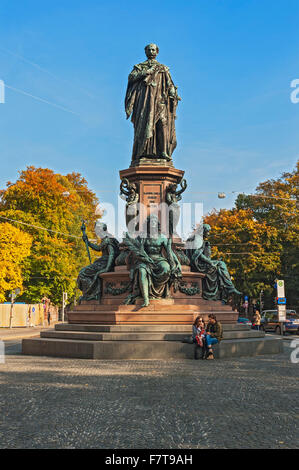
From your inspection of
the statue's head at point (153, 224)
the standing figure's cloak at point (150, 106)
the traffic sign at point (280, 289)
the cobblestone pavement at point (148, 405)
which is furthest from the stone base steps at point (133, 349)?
the traffic sign at point (280, 289)

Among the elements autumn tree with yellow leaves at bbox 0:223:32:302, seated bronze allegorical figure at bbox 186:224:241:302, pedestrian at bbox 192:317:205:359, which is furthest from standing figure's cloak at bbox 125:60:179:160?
autumn tree with yellow leaves at bbox 0:223:32:302

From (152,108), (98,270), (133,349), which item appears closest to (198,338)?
(133,349)

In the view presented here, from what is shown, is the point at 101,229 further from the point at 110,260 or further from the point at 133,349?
the point at 133,349

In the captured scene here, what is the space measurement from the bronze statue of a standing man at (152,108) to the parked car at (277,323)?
17.0 m

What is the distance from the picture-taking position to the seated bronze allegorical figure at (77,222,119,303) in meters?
17.3

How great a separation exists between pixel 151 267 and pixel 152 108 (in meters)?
6.46

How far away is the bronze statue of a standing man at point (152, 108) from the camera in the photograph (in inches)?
759

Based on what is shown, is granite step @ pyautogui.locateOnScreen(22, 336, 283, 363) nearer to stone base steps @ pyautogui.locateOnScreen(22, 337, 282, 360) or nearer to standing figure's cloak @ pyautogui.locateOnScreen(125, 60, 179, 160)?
stone base steps @ pyautogui.locateOnScreen(22, 337, 282, 360)

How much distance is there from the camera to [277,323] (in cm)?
3472

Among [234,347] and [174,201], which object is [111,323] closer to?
[234,347]

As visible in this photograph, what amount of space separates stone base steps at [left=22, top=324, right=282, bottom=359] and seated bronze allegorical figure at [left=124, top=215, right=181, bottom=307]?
4.97 feet

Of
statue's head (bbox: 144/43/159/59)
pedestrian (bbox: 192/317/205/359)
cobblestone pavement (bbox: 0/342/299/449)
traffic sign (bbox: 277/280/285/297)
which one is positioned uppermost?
statue's head (bbox: 144/43/159/59)

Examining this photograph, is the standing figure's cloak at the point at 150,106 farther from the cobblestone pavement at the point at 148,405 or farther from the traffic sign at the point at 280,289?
the traffic sign at the point at 280,289

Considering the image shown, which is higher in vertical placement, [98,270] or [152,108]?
[152,108]
